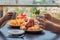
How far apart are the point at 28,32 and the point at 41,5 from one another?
1.53m

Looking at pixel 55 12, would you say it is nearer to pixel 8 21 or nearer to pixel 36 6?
pixel 36 6

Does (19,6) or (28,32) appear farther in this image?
(19,6)

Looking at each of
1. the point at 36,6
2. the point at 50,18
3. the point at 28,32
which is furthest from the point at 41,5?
the point at 28,32

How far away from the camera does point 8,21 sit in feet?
7.41

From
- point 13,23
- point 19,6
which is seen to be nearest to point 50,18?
point 13,23

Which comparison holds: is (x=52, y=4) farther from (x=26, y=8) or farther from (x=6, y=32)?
(x=6, y=32)

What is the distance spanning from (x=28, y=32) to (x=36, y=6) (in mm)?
1512

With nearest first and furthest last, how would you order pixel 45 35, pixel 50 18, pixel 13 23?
pixel 45 35 → pixel 13 23 → pixel 50 18

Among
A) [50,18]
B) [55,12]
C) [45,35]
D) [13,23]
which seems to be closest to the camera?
[45,35]

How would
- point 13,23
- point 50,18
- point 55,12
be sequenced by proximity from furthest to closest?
point 55,12
point 50,18
point 13,23

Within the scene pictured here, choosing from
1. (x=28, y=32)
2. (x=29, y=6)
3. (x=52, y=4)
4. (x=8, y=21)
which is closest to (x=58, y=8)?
(x=52, y=4)

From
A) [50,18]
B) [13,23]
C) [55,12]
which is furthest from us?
[55,12]

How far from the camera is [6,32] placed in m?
1.75

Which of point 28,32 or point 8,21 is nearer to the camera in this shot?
point 28,32
